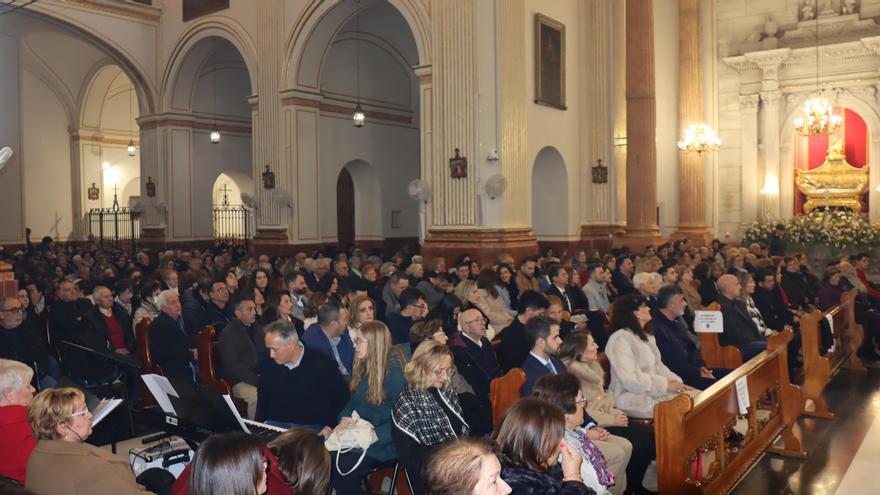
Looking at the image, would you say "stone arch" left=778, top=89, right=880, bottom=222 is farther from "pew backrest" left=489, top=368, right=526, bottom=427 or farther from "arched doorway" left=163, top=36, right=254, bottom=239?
"pew backrest" left=489, top=368, right=526, bottom=427

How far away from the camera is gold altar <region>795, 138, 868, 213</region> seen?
1944cm

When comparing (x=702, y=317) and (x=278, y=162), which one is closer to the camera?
(x=702, y=317)

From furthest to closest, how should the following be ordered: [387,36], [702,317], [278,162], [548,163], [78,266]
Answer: [387,36], [278,162], [548,163], [78,266], [702,317]

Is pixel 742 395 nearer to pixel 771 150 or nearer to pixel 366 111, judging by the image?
pixel 366 111

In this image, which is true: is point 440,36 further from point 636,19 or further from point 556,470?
point 556,470

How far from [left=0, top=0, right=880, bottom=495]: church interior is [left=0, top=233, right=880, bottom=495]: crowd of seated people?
25mm

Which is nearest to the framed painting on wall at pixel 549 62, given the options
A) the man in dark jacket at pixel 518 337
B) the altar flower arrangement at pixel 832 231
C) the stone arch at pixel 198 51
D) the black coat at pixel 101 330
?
the altar flower arrangement at pixel 832 231

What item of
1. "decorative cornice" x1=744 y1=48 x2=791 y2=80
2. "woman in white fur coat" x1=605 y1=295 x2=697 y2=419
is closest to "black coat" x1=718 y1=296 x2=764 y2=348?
"woman in white fur coat" x1=605 y1=295 x2=697 y2=419

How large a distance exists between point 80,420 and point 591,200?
13855 millimetres

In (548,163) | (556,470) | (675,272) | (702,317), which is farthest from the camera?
(548,163)

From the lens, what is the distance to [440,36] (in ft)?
44.0

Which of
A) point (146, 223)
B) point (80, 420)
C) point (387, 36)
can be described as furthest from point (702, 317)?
point (146, 223)

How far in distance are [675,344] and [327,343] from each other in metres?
3.06

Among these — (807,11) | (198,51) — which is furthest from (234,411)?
(807,11)
